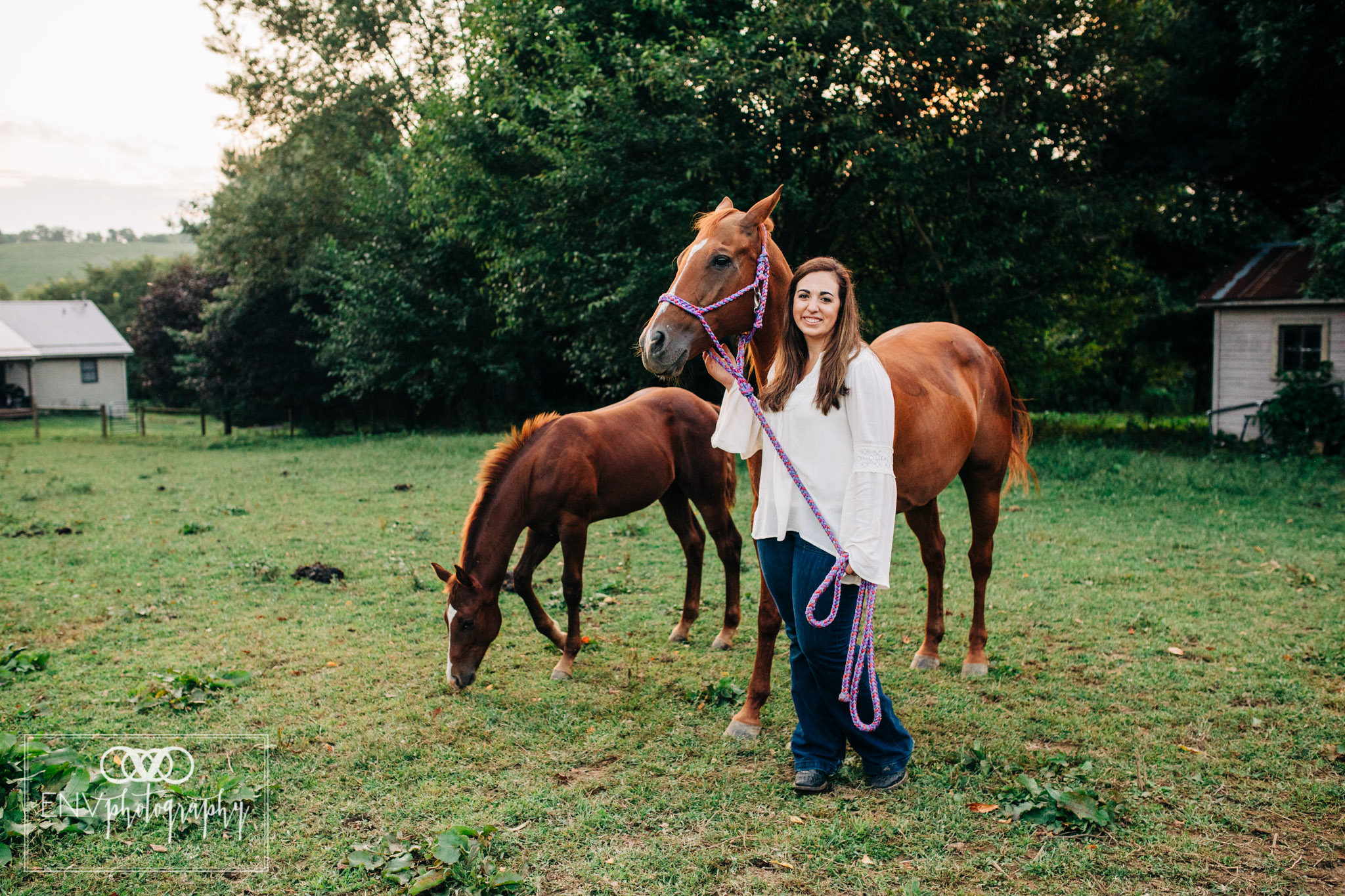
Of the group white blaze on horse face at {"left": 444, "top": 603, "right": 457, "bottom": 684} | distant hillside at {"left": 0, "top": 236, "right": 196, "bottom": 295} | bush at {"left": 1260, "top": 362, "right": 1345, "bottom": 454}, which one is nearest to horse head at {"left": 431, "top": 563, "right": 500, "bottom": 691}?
white blaze on horse face at {"left": 444, "top": 603, "right": 457, "bottom": 684}

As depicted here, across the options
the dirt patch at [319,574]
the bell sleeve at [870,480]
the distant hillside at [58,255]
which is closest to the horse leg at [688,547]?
the bell sleeve at [870,480]

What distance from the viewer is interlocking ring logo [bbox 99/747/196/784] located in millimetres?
3740

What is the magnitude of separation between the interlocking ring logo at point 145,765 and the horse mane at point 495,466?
5.46ft

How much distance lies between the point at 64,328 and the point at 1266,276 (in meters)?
47.0

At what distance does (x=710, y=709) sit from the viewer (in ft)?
15.5

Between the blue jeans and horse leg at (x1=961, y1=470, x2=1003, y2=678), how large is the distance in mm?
1555

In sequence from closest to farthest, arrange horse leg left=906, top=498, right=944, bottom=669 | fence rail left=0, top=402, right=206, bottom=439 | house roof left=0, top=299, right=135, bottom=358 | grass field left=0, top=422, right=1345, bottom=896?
1. grass field left=0, top=422, right=1345, bottom=896
2. horse leg left=906, top=498, right=944, bottom=669
3. fence rail left=0, top=402, right=206, bottom=439
4. house roof left=0, top=299, right=135, bottom=358

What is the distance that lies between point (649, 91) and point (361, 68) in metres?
16.3

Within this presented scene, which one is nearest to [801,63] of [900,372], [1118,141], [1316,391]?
[1118,141]

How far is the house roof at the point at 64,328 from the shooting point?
39.1 m

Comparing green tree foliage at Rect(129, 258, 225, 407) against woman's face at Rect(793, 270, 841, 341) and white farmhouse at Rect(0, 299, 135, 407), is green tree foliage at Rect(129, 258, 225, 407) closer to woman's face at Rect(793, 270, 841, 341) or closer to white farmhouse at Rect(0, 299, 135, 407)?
white farmhouse at Rect(0, 299, 135, 407)

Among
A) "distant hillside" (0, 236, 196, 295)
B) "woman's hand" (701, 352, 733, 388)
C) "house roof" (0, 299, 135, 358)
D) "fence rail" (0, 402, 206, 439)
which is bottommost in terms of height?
"fence rail" (0, 402, 206, 439)

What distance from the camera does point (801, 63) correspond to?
12.3m

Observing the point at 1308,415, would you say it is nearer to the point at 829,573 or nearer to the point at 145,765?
the point at 829,573
